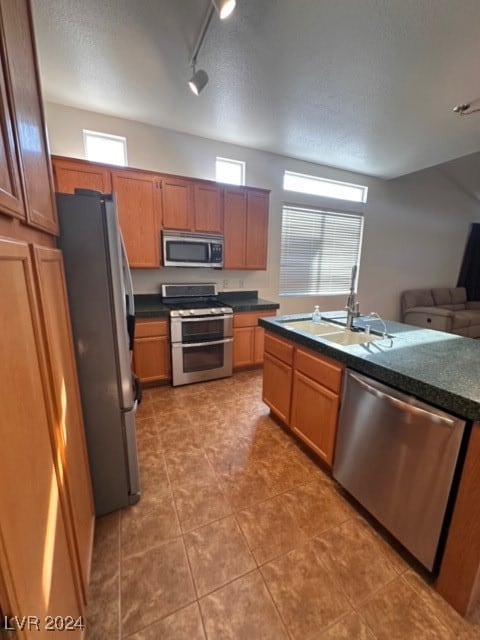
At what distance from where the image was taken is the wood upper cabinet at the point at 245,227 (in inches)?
131

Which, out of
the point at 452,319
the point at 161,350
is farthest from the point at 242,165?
the point at 452,319

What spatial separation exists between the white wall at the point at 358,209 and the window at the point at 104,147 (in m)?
0.06

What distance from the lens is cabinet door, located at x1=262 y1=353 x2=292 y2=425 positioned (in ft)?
7.25

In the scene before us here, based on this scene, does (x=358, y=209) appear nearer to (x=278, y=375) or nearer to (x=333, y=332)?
(x=333, y=332)

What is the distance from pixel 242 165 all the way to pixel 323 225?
5.32 ft

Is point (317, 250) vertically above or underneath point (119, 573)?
above

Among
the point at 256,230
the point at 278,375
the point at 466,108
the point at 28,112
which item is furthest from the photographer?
the point at 256,230

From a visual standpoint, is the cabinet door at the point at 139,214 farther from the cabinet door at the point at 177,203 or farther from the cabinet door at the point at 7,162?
the cabinet door at the point at 7,162

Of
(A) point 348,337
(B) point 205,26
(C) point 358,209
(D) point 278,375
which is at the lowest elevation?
(D) point 278,375

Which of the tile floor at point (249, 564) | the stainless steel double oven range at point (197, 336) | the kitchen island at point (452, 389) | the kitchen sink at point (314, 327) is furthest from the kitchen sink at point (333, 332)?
the stainless steel double oven range at point (197, 336)

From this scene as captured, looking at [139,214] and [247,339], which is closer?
[139,214]

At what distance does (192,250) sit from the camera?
10.4ft

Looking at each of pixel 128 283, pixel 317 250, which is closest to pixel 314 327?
pixel 128 283

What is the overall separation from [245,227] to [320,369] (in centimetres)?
228
